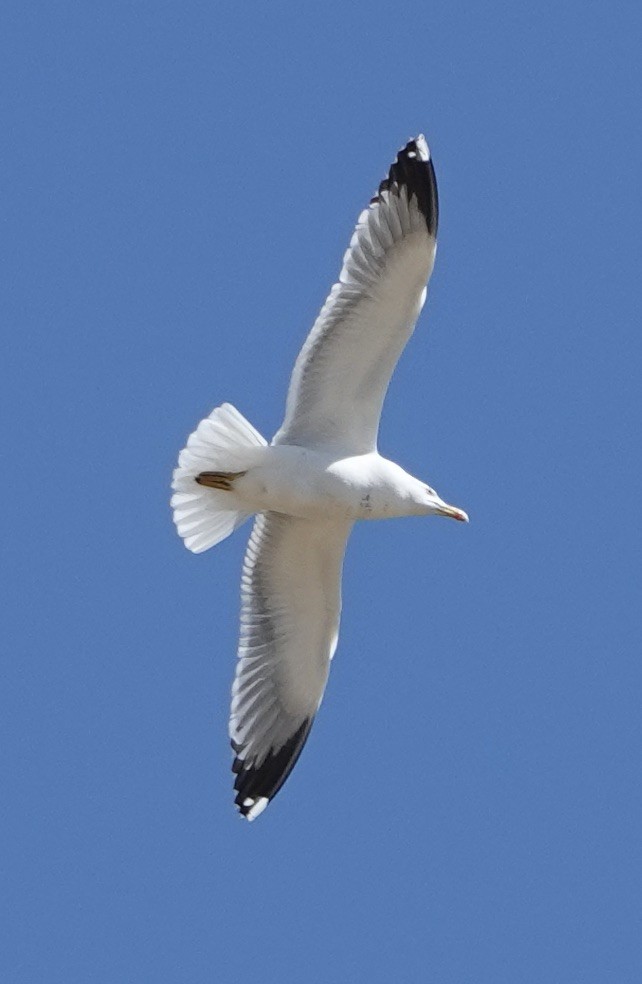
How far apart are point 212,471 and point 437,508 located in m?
1.01

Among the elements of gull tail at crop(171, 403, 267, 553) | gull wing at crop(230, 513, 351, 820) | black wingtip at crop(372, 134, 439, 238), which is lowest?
gull wing at crop(230, 513, 351, 820)

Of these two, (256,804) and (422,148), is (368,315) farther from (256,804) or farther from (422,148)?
(256,804)

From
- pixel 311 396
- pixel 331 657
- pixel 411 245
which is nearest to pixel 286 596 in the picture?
pixel 331 657

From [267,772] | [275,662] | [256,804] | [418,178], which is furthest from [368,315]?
[256,804]

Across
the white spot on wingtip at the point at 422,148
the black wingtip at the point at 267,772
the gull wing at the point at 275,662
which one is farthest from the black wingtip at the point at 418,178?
the black wingtip at the point at 267,772

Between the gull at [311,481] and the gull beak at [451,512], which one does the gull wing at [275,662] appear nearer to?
the gull at [311,481]

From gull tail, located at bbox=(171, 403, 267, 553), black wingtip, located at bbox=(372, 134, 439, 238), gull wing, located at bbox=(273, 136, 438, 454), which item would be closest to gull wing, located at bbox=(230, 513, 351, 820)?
gull tail, located at bbox=(171, 403, 267, 553)

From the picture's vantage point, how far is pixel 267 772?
1059 cm

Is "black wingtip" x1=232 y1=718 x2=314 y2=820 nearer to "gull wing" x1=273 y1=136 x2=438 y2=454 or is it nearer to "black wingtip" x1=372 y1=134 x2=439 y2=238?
"gull wing" x1=273 y1=136 x2=438 y2=454

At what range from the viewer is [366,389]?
32.8 ft

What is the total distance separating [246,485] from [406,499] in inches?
27.5

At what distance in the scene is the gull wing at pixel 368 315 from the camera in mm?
9758

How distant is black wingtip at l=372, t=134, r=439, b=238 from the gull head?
1181mm

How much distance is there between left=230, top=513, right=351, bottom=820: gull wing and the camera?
412 inches
